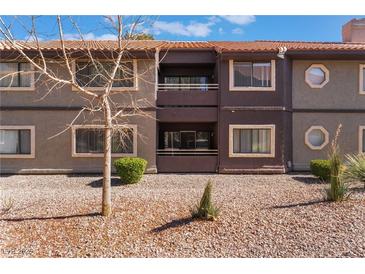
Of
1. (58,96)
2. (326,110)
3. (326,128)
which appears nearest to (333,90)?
(326,110)

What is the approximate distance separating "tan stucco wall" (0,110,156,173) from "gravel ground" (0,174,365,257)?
3804 millimetres

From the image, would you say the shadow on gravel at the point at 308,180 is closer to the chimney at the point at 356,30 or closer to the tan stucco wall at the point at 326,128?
the tan stucco wall at the point at 326,128

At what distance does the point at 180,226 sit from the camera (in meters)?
5.68

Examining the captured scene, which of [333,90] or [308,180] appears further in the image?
[333,90]

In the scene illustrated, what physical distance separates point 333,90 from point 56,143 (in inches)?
543

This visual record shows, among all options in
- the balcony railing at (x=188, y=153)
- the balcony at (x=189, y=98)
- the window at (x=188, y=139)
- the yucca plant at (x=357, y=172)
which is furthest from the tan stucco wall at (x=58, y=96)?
the yucca plant at (x=357, y=172)

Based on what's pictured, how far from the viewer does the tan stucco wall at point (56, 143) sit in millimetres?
12195

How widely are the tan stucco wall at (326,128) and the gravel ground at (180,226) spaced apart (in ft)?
15.6

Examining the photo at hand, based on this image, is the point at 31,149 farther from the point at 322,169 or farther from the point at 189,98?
the point at 322,169

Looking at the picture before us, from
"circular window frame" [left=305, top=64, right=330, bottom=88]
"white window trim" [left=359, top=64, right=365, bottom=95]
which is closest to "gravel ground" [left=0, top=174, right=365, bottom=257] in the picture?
"circular window frame" [left=305, top=64, right=330, bottom=88]

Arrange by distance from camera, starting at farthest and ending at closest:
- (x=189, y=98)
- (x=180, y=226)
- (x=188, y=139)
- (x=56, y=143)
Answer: (x=188, y=139) < (x=189, y=98) < (x=56, y=143) < (x=180, y=226)

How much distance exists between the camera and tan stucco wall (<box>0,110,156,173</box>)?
12.2 meters

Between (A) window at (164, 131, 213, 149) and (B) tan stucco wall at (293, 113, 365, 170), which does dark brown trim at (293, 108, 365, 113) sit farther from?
(A) window at (164, 131, 213, 149)

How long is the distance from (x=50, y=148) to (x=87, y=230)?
808cm
